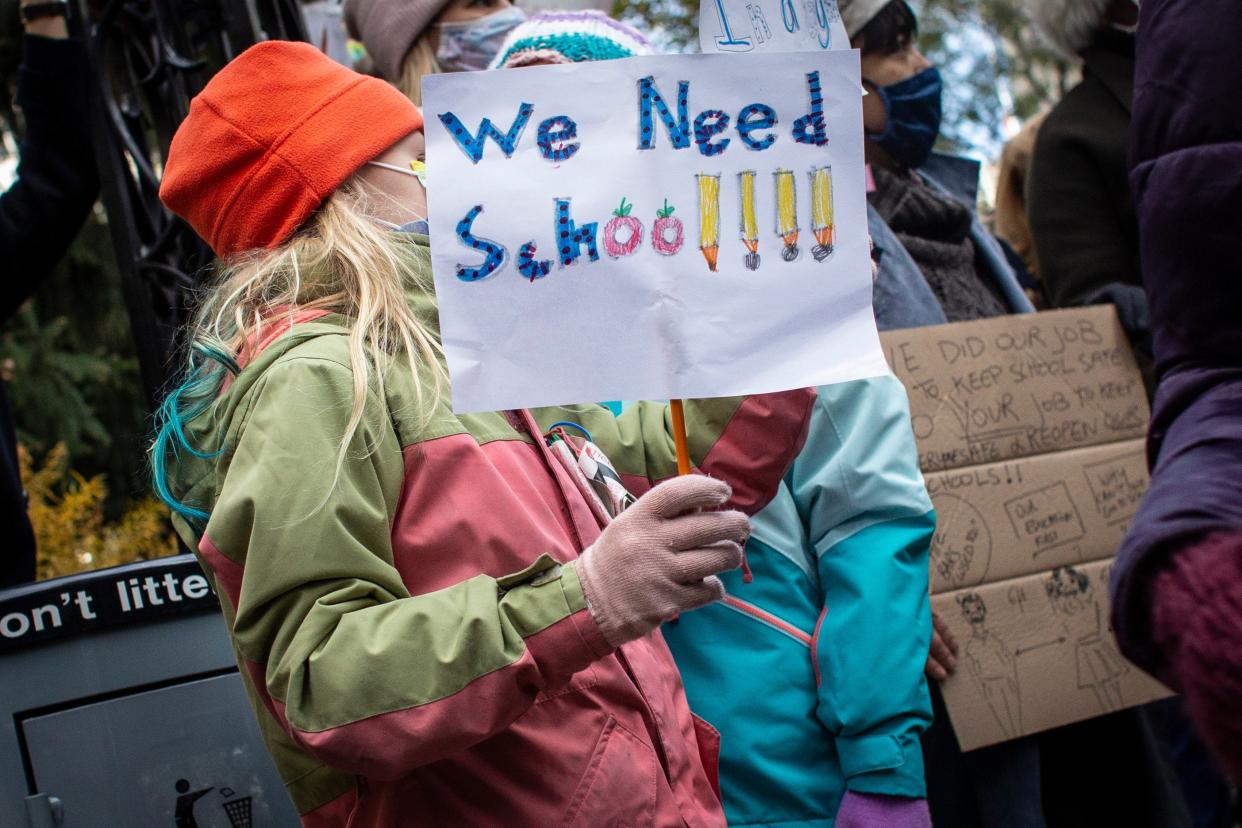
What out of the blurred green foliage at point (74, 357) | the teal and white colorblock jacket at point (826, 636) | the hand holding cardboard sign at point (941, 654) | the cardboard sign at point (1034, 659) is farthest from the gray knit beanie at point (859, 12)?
the blurred green foliage at point (74, 357)

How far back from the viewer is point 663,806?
1.59 m

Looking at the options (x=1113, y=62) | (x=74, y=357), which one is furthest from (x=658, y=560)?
(x=74, y=357)

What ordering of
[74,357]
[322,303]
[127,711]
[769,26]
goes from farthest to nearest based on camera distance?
[74,357]
[127,711]
[322,303]
[769,26]

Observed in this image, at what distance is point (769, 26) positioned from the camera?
1.62 metres

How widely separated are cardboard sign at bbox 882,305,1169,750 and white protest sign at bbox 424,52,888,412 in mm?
1141

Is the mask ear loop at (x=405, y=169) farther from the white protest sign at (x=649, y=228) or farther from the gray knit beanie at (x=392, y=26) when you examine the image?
the gray knit beanie at (x=392, y=26)

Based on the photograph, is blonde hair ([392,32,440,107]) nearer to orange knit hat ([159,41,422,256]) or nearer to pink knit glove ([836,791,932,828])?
orange knit hat ([159,41,422,256])

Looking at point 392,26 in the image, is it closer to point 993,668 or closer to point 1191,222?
point 993,668

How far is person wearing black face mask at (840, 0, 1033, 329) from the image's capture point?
126 inches

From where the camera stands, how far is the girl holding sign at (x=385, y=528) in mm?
1403

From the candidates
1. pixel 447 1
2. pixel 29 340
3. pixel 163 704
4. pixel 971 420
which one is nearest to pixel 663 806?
pixel 163 704

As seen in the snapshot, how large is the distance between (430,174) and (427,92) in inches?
4.0

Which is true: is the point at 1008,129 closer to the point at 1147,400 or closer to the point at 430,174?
the point at 1147,400

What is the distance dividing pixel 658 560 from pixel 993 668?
4.62ft
